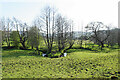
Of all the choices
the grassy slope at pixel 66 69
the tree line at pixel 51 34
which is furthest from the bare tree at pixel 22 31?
the grassy slope at pixel 66 69

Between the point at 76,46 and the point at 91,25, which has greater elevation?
the point at 91,25

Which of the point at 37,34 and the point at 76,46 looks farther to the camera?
the point at 76,46

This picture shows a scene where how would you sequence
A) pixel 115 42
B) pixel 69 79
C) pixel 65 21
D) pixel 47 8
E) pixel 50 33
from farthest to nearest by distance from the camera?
pixel 65 21 → pixel 115 42 → pixel 50 33 → pixel 47 8 → pixel 69 79

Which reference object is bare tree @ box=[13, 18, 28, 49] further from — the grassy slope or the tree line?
the grassy slope

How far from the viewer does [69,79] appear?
4.02m

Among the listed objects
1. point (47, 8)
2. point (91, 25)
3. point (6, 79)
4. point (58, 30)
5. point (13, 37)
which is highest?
point (47, 8)

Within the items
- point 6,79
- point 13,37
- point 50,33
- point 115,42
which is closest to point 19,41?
point 13,37

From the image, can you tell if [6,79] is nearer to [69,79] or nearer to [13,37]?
[69,79]

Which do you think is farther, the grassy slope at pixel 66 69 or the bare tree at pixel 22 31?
the bare tree at pixel 22 31

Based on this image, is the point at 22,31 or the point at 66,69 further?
the point at 22,31

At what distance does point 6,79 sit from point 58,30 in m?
11.0

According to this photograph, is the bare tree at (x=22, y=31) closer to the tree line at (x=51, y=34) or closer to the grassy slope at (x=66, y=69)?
the tree line at (x=51, y=34)

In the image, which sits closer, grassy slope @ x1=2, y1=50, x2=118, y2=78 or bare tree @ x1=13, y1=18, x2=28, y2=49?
grassy slope @ x1=2, y1=50, x2=118, y2=78

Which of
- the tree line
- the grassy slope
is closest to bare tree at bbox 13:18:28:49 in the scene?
the tree line
